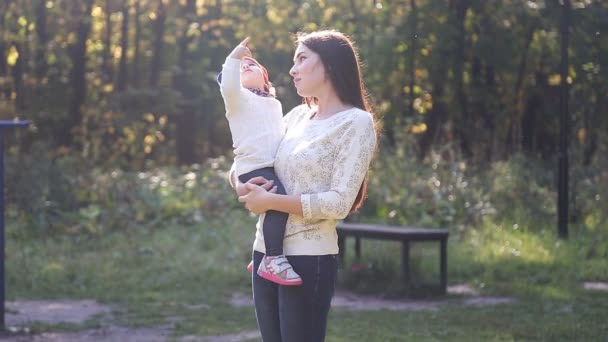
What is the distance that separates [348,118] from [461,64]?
13078 mm

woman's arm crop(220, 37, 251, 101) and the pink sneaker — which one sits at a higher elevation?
woman's arm crop(220, 37, 251, 101)

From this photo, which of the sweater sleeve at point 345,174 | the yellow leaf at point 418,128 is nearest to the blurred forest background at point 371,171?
the yellow leaf at point 418,128

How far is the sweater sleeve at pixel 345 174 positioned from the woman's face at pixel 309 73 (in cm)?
20

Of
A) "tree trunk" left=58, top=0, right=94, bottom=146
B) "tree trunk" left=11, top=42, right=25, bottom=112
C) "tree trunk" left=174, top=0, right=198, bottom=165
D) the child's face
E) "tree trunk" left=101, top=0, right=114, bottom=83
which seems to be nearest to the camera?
the child's face

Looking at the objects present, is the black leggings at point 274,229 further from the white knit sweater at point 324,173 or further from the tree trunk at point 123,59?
the tree trunk at point 123,59

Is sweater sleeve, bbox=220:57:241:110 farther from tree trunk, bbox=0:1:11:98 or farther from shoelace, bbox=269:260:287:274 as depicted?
tree trunk, bbox=0:1:11:98

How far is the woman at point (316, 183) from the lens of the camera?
3.35m

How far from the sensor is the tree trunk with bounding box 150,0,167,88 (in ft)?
67.1

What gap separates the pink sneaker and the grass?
3.40 meters

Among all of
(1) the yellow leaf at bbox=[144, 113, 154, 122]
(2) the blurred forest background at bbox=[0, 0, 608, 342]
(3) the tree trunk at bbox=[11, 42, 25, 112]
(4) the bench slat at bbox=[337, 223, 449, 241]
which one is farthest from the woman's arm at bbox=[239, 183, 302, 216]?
(1) the yellow leaf at bbox=[144, 113, 154, 122]

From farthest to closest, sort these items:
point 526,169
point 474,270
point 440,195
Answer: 1. point 526,169
2. point 440,195
3. point 474,270

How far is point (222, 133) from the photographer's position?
71.9ft

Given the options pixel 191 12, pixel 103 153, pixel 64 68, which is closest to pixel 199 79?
pixel 191 12

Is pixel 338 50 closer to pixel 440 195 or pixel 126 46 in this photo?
pixel 440 195
